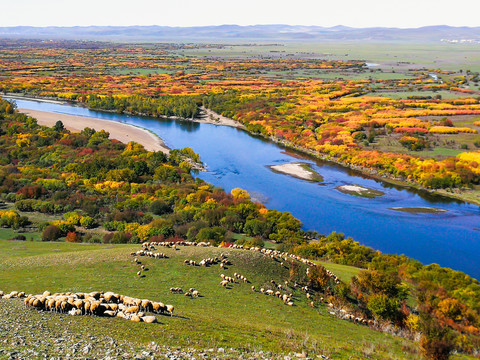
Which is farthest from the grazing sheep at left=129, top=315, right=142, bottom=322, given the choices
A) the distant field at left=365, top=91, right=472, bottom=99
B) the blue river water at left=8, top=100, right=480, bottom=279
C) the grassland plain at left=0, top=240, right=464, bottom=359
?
the distant field at left=365, top=91, right=472, bottom=99

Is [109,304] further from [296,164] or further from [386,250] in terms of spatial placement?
[296,164]

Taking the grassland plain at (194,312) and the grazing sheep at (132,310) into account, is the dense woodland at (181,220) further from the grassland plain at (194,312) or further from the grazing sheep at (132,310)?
the grazing sheep at (132,310)

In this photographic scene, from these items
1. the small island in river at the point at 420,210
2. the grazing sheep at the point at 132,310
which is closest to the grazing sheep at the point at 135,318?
the grazing sheep at the point at 132,310

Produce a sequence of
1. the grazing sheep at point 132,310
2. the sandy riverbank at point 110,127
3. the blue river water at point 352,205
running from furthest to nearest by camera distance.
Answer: the sandy riverbank at point 110,127, the blue river water at point 352,205, the grazing sheep at point 132,310

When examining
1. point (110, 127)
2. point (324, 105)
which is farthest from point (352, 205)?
point (324, 105)

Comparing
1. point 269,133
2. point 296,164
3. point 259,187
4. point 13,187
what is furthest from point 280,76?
point 13,187
